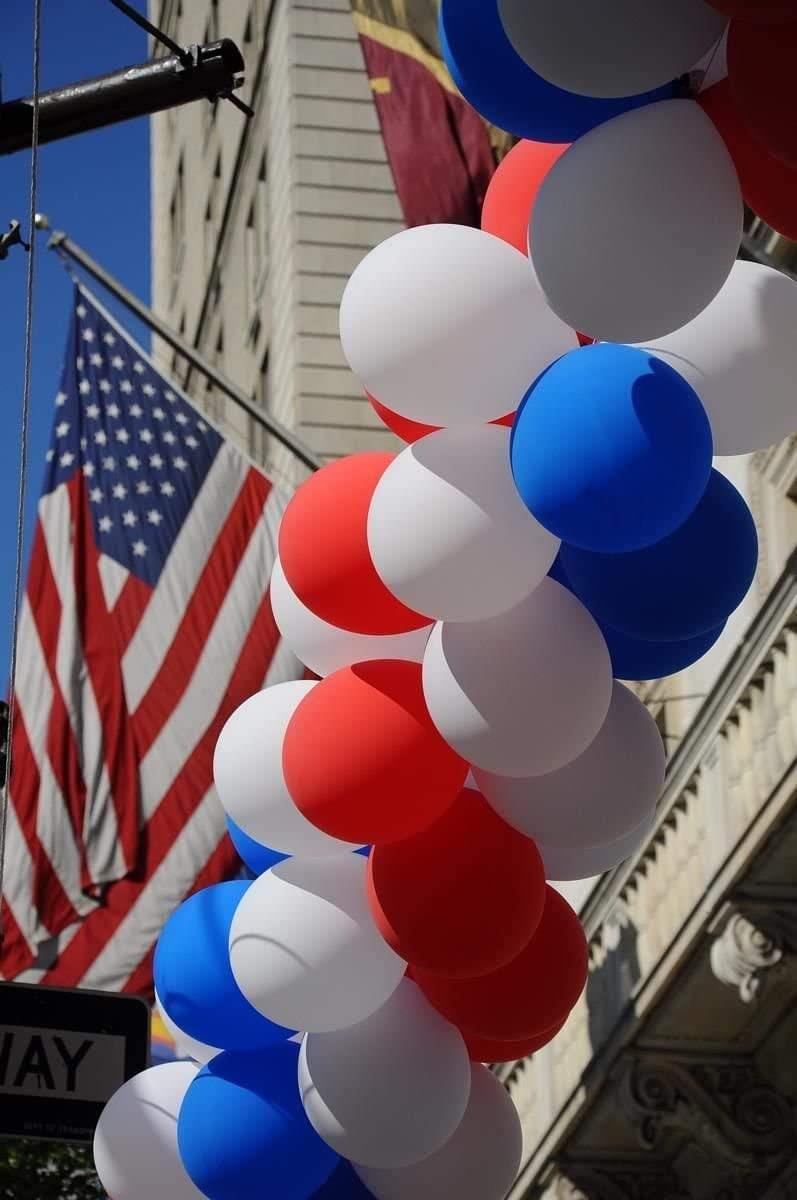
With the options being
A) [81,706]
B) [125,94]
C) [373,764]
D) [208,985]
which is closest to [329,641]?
[373,764]

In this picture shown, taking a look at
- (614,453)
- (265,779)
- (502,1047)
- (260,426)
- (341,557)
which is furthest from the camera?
(260,426)

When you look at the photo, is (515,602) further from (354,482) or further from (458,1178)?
(458,1178)

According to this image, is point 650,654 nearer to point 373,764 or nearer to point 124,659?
point 373,764

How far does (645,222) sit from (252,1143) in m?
2.71

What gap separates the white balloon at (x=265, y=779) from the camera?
5.27m

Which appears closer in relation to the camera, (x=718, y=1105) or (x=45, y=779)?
(x=718, y=1105)

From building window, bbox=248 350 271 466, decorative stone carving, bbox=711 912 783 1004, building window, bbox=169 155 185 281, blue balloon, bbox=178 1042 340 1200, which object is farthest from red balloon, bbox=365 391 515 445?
building window, bbox=169 155 185 281

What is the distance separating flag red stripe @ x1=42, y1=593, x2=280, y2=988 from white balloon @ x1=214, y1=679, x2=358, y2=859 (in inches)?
263

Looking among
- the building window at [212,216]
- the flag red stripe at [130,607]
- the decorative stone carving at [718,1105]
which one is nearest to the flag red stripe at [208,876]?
the flag red stripe at [130,607]

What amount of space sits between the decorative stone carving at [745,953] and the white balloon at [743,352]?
20.1 ft

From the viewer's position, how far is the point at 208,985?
5.52 metres

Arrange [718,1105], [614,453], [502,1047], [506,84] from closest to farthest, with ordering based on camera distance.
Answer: [614,453]
[506,84]
[502,1047]
[718,1105]

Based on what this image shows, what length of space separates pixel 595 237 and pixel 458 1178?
2.72m

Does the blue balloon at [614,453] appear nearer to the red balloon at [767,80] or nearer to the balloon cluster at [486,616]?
the balloon cluster at [486,616]
